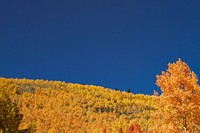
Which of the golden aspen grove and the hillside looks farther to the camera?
the hillside

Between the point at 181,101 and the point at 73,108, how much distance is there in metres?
120

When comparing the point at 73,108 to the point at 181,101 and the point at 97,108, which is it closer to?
the point at 97,108

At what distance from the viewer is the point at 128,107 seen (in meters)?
153

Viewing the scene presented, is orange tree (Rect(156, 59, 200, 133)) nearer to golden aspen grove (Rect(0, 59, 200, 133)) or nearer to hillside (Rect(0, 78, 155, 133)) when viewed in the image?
golden aspen grove (Rect(0, 59, 200, 133))

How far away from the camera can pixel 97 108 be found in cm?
14400

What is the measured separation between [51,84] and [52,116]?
1982 inches

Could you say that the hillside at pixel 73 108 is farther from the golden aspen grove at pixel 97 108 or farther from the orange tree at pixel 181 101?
the orange tree at pixel 181 101

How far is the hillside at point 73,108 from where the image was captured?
117m

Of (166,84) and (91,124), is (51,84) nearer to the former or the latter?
(91,124)

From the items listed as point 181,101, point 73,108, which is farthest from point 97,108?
point 181,101

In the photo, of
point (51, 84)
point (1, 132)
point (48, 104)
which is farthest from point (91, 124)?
point (1, 132)

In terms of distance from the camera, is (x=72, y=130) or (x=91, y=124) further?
(x=91, y=124)

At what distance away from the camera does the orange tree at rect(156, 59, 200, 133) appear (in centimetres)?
1970

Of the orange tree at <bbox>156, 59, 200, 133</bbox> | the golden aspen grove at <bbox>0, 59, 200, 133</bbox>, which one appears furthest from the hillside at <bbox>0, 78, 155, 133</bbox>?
the orange tree at <bbox>156, 59, 200, 133</bbox>
